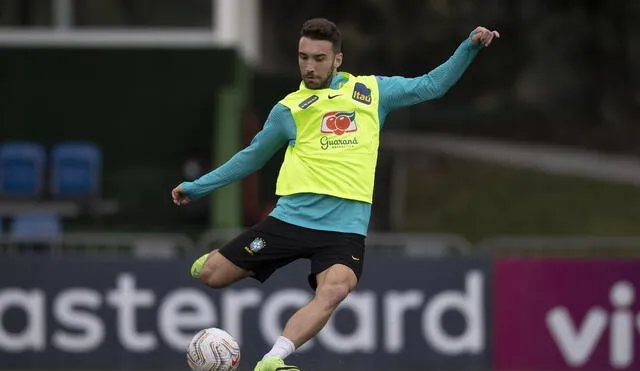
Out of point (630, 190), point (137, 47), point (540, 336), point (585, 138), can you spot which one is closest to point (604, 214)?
point (630, 190)

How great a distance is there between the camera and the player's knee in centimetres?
902

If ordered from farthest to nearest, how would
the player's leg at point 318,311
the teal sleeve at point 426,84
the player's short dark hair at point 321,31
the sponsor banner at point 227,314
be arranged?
the sponsor banner at point 227,314, the teal sleeve at point 426,84, the player's short dark hair at point 321,31, the player's leg at point 318,311

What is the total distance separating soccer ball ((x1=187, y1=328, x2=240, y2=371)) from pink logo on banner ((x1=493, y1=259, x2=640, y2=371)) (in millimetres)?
6032

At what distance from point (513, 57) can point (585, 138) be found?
2.60 metres

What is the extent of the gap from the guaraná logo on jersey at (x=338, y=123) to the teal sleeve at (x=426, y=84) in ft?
0.78

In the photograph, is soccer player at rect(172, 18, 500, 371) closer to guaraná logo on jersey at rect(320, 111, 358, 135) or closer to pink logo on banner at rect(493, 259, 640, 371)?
guaraná logo on jersey at rect(320, 111, 358, 135)

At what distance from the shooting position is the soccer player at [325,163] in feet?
29.9

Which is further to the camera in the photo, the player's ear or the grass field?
the grass field

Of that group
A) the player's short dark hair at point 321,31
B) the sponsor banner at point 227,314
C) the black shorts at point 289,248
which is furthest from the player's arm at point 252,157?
the sponsor banner at point 227,314

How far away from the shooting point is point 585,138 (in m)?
33.6

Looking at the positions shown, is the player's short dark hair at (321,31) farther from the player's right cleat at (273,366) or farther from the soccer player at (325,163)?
the player's right cleat at (273,366)

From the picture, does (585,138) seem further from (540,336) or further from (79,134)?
(540,336)

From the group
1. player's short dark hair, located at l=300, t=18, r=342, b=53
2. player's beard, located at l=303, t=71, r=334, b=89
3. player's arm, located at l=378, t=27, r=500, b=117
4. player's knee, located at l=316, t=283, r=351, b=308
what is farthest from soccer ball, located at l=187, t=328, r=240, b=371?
player's short dark hair, located at l=300, t=18, r=342, b=53

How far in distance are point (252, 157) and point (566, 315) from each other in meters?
6.22
